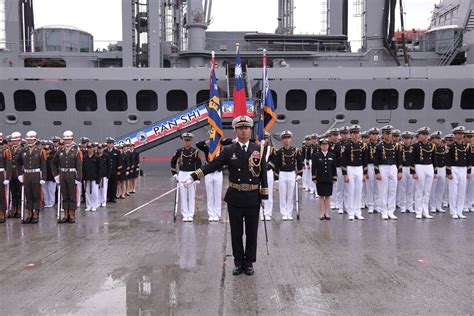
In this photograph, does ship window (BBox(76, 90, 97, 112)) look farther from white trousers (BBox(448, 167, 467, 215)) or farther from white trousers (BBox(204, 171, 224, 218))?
white trousers (BBox(448, 167, 467, 215))

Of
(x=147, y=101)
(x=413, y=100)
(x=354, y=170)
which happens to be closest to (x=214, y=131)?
(x=354, y=170)

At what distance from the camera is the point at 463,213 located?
29.5 feet

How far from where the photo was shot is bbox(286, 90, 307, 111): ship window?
19.6m

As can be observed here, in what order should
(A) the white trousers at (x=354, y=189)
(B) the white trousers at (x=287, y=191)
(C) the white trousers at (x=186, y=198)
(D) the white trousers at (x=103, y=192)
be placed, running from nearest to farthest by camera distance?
1. (C) the white trousers at (x=186, y=198)
2. (B) the white trousers at (x=287, y=191)
3. (A) the white trousers at (x=354, y=189)
4. (D) the white trousers at (x=103, y=192)

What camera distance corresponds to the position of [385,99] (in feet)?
64.2

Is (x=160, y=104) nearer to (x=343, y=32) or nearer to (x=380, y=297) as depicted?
(x=343, y=32)

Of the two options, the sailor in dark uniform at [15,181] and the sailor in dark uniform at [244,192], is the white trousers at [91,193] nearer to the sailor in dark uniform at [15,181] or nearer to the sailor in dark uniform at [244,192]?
the sailor in dark uniform at [15,181]

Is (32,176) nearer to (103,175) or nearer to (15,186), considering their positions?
(15,186)

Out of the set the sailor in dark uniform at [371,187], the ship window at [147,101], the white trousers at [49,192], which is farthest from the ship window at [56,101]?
the sailor in dark uniform at [371,187]

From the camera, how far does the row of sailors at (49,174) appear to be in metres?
8.05

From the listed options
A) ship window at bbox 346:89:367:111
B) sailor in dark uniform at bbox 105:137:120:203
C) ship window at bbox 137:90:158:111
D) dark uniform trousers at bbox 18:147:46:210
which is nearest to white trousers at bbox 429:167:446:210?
sailor in dark uniform at bbox 105:137:120:203

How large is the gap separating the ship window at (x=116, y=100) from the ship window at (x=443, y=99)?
1420 cm

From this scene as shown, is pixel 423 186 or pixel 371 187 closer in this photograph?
pixel 423 186

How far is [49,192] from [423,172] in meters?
8.39
